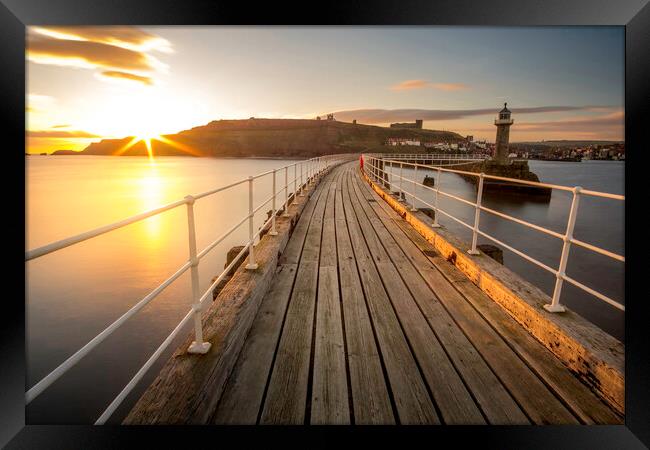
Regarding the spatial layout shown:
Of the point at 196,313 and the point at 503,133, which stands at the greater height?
the point at 503,133

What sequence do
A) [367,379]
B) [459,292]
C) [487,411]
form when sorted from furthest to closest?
1. [459,292]
2. [367,379]
3. [487,411]

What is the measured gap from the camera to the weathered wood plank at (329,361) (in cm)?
174

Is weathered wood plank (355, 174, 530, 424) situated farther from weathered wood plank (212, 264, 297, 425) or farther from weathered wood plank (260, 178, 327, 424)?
weathered wood plank (212, 264, 297, 425)

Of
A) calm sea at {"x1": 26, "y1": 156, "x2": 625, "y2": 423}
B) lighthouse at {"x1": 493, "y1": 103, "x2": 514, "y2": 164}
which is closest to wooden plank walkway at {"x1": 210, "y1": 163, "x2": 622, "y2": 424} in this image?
calm sea at {"x1": 26, "y1": 156, "x2": 625, "y2": 423}

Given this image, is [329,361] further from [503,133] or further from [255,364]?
[503,133]

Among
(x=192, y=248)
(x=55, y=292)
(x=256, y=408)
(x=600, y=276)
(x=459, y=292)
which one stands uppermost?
(x=192, y=248)

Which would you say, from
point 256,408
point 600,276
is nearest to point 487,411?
point 256,408

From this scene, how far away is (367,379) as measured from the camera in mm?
1993

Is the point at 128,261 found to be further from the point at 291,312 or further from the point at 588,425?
the point at 588,425

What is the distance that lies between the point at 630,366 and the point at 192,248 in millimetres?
2319

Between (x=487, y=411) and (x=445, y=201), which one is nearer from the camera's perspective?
(x=487, y=411)

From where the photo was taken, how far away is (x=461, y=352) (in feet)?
7.39

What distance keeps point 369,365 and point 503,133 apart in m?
48.1

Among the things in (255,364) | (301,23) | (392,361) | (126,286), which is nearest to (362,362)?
(392,361)
